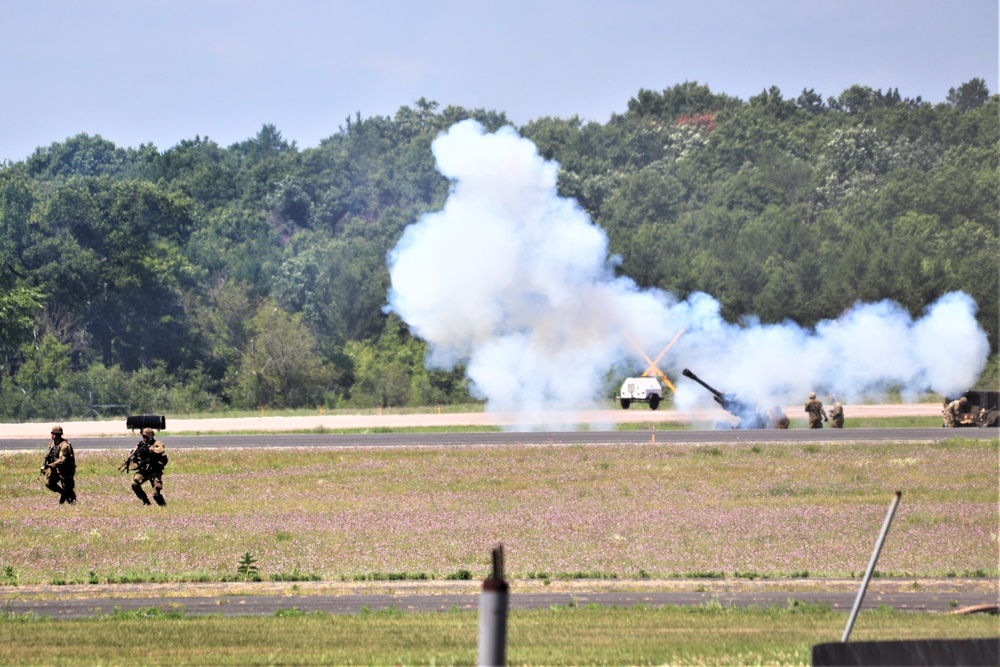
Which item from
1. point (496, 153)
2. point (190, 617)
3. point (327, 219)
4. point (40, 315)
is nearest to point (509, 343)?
point (496, 153)

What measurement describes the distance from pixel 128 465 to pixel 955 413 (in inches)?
1534

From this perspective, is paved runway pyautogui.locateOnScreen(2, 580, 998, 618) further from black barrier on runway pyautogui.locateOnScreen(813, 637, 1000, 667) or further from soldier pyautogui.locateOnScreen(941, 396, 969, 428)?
soldier pyautogui.locateOnScreen(941, 396, 969, 428)

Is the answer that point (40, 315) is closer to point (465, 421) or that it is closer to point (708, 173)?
point (465, 421)

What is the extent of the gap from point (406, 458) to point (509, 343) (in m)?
11.6

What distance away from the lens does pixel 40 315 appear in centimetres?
9050

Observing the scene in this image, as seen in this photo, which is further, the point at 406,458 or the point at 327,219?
the point at 327,219

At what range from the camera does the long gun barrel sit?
56156mm

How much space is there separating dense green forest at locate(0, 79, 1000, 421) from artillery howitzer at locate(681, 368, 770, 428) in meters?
10.1

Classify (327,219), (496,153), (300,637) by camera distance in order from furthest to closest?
(327,219) → (496,153) → (300,637)

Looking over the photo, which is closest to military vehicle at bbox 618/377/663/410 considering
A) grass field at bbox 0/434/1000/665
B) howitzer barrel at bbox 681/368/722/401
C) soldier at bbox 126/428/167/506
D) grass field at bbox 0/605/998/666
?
howitzer barrel at bbox 681/368/722/401

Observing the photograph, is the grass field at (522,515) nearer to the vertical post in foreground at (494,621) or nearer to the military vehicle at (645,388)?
the military vehicle at (645,388)

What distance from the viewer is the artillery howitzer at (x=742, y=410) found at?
5772cm

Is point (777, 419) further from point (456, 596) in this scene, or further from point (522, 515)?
point (456, 596)

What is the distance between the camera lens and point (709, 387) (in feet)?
188
